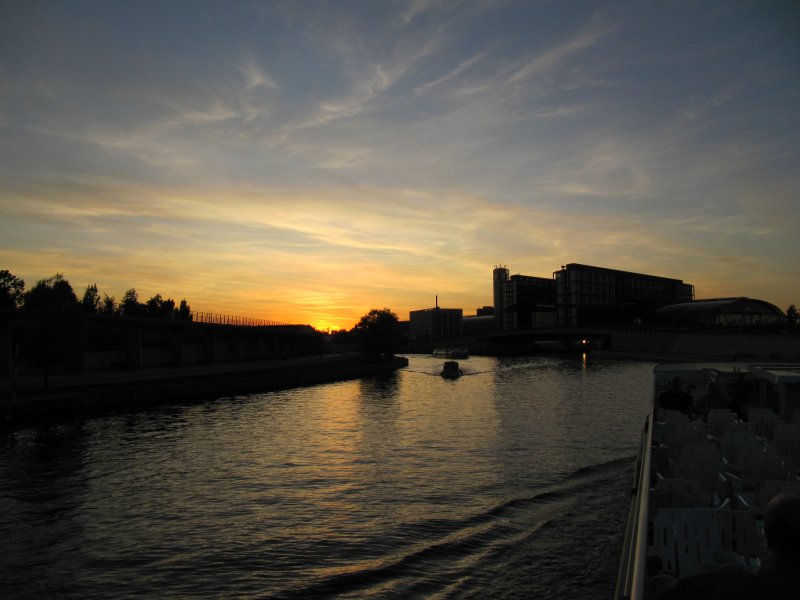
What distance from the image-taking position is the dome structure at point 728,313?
152375mm

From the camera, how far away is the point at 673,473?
11734 mm

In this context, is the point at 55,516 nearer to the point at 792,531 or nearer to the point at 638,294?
the point at 792,531

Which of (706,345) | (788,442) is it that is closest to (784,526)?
(788,442)

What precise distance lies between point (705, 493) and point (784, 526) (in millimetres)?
6582

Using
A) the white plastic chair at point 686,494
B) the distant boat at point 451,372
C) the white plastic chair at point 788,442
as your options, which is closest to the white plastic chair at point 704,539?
the white plastic chair at point 686,494

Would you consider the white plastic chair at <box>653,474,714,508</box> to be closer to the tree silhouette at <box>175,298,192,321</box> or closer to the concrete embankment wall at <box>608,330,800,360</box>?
the concrete embankment wall at <box>608,330,800,360</box>

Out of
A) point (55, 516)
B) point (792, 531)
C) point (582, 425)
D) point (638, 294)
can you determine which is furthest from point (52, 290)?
point (638, 294)

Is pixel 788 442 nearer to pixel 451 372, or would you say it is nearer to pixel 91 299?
pixel 451 372

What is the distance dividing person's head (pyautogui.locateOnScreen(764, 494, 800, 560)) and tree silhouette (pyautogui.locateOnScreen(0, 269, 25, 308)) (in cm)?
9888

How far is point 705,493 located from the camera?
1035 cm

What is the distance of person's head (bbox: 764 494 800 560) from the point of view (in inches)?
175

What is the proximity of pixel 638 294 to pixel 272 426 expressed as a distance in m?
185

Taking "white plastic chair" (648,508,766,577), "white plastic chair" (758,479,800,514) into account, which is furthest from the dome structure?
"white plastic chair" (648,508,766,577)

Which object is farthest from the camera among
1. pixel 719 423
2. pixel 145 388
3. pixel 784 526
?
pixel 145 388
